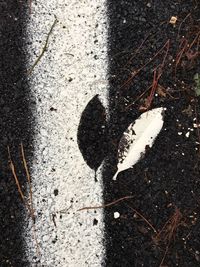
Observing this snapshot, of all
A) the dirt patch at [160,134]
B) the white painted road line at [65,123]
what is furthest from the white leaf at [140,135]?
the white painted road line at [65,123]

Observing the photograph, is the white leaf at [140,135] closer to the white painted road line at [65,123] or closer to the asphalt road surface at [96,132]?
the asphalt road surface at [96,132]

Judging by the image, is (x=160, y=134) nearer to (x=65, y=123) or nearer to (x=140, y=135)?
(x=140, y=135)

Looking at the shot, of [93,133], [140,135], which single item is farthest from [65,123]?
[140,135]

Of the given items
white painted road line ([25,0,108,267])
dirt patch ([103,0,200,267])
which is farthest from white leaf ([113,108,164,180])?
white painted road line ([25,0,108,267])

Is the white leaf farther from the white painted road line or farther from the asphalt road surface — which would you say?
the white painted road line

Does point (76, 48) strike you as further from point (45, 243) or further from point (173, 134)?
point (45, 243)

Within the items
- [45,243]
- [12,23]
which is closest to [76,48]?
[12,23]

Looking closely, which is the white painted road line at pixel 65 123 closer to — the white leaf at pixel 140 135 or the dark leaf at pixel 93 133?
the dark leaf at pixel 93 133
